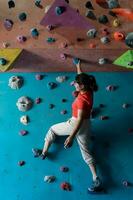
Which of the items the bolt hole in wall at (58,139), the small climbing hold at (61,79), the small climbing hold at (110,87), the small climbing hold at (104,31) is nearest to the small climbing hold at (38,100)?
the bolt hole in wall at (58,139)

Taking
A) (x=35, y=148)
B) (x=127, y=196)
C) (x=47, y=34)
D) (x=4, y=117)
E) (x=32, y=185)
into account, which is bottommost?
(x=127, y=196)

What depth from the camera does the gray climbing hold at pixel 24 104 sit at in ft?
6.71

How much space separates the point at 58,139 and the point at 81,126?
0.63ft

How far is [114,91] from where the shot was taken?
6.81 ft

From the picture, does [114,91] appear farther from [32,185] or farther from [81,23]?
[32,185]

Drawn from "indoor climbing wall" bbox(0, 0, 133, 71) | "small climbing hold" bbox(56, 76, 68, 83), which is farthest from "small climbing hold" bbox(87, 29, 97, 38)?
"small climbing hold" bbox(56, 76, 68, 83)

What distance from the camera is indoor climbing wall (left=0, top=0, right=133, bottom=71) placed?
2031 millimetres

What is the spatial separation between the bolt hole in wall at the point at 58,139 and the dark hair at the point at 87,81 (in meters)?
0.17

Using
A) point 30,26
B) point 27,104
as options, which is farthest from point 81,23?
point 27,104

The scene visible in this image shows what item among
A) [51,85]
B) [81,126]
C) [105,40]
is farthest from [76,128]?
[105,40]

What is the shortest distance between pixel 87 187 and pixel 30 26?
0.80 m

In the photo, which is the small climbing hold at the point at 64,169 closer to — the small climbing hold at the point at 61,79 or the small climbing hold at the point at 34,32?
the small climbing hold at the point at 61,79

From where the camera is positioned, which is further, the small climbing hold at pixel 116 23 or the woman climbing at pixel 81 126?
the small climbing hold at pixel 116 23

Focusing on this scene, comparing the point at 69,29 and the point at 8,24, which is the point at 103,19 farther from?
the point at 8,24
